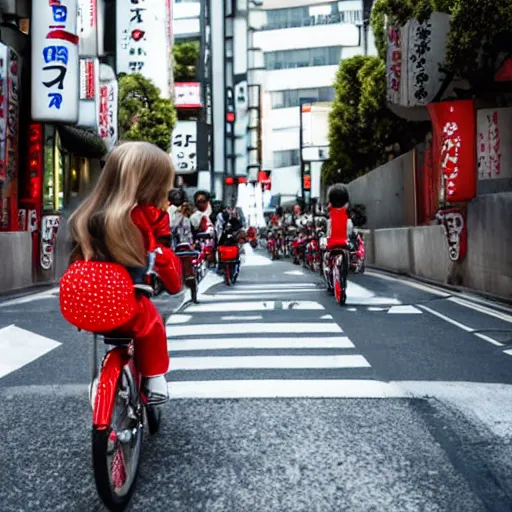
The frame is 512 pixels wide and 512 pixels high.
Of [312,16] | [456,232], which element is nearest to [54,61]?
[456,232]

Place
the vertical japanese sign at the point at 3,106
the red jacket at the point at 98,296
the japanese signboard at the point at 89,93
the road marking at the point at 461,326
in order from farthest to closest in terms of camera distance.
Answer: the japanese signboard at the point at 89,93, the vertical japanese sign at the point at 3,106, the road marking at the point at 461,326, the red jacket at the point at 98,296

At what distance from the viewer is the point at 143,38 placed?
113ft

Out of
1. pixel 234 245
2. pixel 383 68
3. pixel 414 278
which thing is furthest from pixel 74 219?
pixel 383 68

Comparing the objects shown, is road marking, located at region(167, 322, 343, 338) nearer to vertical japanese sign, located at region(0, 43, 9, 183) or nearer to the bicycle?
the bicycle

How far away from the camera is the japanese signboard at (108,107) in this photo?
1029 inches

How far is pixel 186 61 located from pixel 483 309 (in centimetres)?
5141

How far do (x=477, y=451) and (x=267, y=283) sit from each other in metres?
13.1

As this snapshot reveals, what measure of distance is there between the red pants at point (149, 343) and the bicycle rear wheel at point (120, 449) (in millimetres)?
142

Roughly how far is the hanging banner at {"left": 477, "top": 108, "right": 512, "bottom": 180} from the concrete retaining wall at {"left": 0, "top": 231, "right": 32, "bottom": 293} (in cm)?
871

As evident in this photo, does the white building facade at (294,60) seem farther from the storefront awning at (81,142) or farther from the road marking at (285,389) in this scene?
the road marking at (285,389)

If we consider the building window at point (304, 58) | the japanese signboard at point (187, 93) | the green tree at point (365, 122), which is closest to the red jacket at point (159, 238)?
the green tree at point (365, 122)

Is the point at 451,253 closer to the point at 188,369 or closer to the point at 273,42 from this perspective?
the point at 188,369

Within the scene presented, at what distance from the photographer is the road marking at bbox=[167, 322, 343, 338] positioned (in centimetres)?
898

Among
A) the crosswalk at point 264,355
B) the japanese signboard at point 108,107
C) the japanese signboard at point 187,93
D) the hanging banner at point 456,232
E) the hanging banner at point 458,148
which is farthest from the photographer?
the japanese signboard at point 187,93
